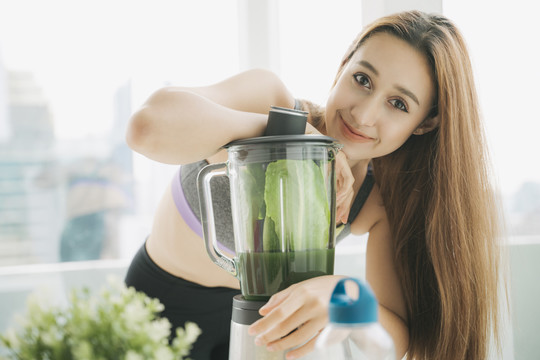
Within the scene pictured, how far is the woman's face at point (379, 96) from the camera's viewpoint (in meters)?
1.06

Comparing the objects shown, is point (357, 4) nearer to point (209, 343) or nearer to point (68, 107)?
point (68, 107)

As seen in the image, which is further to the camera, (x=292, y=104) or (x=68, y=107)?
(x=68, y=107)

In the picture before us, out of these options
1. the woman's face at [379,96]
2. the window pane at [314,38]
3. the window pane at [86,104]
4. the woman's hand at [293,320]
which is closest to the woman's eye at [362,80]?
the woman's face at [379,96]

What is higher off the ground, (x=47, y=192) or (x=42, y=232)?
(x=47, y=192)

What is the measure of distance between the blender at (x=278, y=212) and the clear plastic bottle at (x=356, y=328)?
121 millimetres

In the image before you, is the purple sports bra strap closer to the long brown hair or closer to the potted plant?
the long brown hair

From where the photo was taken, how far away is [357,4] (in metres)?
1.94

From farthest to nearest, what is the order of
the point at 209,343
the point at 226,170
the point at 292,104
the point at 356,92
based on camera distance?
the point at 209,343
the point at 292,104
the point at 356,92
the point at 226,170

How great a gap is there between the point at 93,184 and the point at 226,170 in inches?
59.5

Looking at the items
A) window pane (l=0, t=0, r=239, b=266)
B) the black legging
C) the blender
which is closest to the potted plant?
the blender

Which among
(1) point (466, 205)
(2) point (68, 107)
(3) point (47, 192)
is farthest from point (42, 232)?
(1) point (466, 205)

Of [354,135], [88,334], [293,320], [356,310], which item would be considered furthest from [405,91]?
[88,334]

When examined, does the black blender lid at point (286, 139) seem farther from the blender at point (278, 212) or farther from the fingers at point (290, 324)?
the fingers at point (290, 324)

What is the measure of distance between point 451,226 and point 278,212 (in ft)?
1.77
